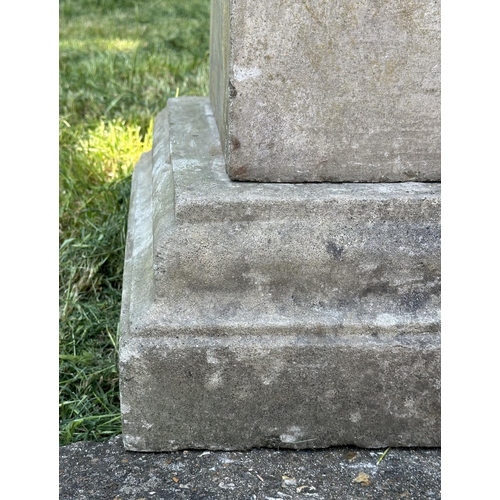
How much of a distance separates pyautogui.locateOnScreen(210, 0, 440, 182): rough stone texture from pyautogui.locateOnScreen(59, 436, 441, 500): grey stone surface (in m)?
0.70

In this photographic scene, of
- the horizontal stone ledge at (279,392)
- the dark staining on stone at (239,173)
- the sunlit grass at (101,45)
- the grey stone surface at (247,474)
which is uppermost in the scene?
the sunlit grass at (101,45)

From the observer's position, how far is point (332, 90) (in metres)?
1.91

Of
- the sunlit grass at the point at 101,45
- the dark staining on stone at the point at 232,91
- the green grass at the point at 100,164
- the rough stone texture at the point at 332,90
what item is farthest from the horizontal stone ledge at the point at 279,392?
the sunlit grass at the point at 101,45

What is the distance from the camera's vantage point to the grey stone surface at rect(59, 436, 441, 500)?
5.95 feet

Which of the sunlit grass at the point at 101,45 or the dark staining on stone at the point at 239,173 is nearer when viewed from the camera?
the dark staining on stone at the point at 239,173

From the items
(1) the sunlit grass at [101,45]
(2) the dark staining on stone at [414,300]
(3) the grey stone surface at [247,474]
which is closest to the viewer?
(3) the grey stone surface at [247,474]

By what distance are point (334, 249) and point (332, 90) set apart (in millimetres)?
Result: 387

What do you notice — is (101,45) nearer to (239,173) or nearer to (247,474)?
(239,173)

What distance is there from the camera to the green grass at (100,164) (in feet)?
7.88

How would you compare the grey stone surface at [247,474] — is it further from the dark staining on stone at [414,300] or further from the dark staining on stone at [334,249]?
the dark staining on stone at [334,249]

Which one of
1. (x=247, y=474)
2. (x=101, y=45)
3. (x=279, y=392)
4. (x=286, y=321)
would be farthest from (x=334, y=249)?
(x=101, y=45)

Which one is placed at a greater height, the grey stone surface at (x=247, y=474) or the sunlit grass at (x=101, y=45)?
the sunlit grass at (x=101, y=45)

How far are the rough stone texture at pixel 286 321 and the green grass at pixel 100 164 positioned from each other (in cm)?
38

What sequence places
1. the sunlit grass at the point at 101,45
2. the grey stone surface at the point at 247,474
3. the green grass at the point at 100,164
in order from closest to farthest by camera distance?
the grey stone surface at the point at 247,474 < the green grass at the point at 100,164 < the sunlit grass at the point at 101,45
